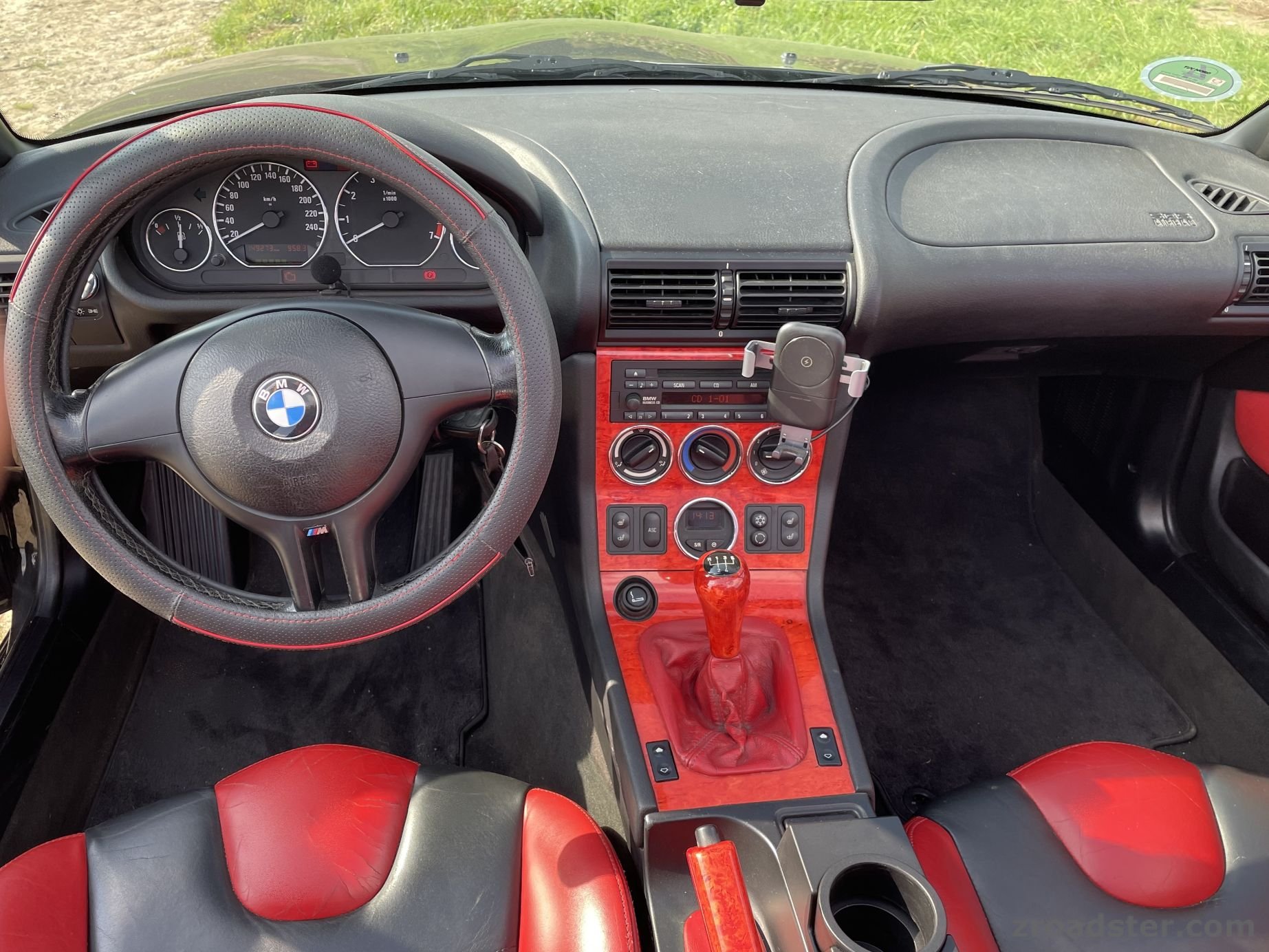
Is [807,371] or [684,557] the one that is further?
[684,557]

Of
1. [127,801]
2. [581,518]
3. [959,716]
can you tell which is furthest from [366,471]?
[959,716]

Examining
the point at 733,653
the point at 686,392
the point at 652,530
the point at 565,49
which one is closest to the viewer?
the point at 733,653

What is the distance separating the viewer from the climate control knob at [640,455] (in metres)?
1.86

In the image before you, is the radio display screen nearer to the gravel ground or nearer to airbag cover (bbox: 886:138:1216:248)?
airbag cover (bbox: 886:138:1216:248)

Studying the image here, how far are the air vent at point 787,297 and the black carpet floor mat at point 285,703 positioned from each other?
118 centimetres

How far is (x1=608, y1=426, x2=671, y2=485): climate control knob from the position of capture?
6.09 ft

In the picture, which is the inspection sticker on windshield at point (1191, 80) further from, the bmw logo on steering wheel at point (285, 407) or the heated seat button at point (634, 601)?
the bmw logo on steering wheel at point (285, 407)

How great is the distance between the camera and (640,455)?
1.87 meters

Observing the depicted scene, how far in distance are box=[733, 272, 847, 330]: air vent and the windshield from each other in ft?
2.02

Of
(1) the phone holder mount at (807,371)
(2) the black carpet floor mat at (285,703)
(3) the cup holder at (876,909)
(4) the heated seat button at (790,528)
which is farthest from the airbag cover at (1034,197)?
(2) the black carpet floor mat at (285,703)

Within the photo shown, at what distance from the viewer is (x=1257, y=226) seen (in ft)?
6.33

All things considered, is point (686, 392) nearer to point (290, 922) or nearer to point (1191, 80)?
point (290, 922)

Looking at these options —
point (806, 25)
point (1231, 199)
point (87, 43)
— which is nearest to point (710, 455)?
point (806, 25)

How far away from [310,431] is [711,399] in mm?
804
